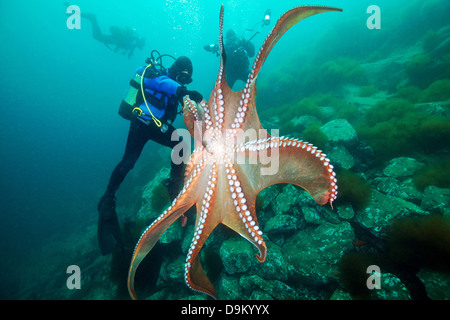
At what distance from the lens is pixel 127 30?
20.6 m

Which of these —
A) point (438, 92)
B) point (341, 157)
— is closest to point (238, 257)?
point (341, 157)

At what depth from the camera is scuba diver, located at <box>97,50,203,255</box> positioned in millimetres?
4418

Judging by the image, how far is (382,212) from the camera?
11.5 feet

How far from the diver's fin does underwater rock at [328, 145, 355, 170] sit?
5.93 meters

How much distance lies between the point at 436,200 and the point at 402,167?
1.12m

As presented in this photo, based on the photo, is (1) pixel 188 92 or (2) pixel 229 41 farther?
(2) pixel 229 41

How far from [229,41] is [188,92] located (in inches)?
382

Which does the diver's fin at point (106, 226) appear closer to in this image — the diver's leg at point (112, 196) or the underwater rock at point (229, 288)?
the diver's leg at point (112, 196)

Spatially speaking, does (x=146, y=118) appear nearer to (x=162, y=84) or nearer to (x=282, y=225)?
(x=162, y=84)

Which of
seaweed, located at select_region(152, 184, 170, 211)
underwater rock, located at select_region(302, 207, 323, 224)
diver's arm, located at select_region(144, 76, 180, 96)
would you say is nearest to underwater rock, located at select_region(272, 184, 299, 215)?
underwater rock, located at select_region(302, 207, 323, 224)

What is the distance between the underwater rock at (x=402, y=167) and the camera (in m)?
4.15

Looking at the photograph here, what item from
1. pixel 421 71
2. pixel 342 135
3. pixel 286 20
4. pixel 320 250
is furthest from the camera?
pixel 421 71
